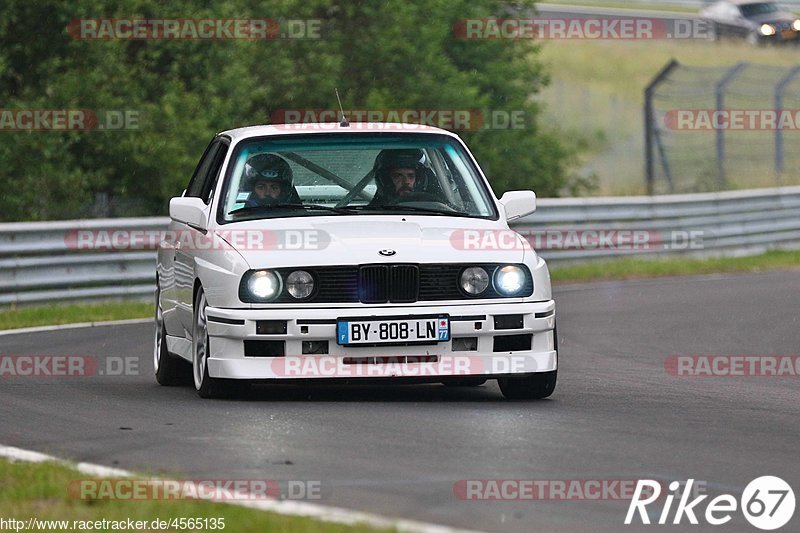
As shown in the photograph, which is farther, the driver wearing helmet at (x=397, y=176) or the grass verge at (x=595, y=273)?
the grass verge at (x=595, y=273)

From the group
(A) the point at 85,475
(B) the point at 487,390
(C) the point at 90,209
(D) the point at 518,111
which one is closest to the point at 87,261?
(C) the point at 90,209

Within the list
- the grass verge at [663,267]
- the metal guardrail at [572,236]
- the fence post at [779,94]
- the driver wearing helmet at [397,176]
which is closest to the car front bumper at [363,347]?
the driver wearing helmet at [397,176]

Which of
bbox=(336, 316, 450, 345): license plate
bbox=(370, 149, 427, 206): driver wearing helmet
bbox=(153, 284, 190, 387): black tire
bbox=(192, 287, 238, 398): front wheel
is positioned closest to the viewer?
bbox=(336, 316, 450, 345): license plate

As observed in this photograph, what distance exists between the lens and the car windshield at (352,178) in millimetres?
10703

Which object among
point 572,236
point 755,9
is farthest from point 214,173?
point 755,9

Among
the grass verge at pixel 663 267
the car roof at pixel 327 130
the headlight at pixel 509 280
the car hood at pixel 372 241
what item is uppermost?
the car roof at pixel 327 130

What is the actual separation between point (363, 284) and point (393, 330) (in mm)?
305

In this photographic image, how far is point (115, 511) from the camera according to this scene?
6.32m

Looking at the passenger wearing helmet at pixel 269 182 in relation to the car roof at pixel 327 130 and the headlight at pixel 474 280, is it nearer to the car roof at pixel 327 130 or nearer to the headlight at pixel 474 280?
the car roof at pixel 327 130

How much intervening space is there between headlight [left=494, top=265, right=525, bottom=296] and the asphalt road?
0.64 metres

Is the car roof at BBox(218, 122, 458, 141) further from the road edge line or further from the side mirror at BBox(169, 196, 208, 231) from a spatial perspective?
the road edge line

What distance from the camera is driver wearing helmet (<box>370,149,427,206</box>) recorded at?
10805 mm

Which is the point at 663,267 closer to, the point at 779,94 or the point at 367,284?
the point at 779,94

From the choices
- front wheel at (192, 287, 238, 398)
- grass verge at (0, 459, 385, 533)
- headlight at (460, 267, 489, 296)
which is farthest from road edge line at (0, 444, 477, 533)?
headlight at (460, 267, 489, 296)
